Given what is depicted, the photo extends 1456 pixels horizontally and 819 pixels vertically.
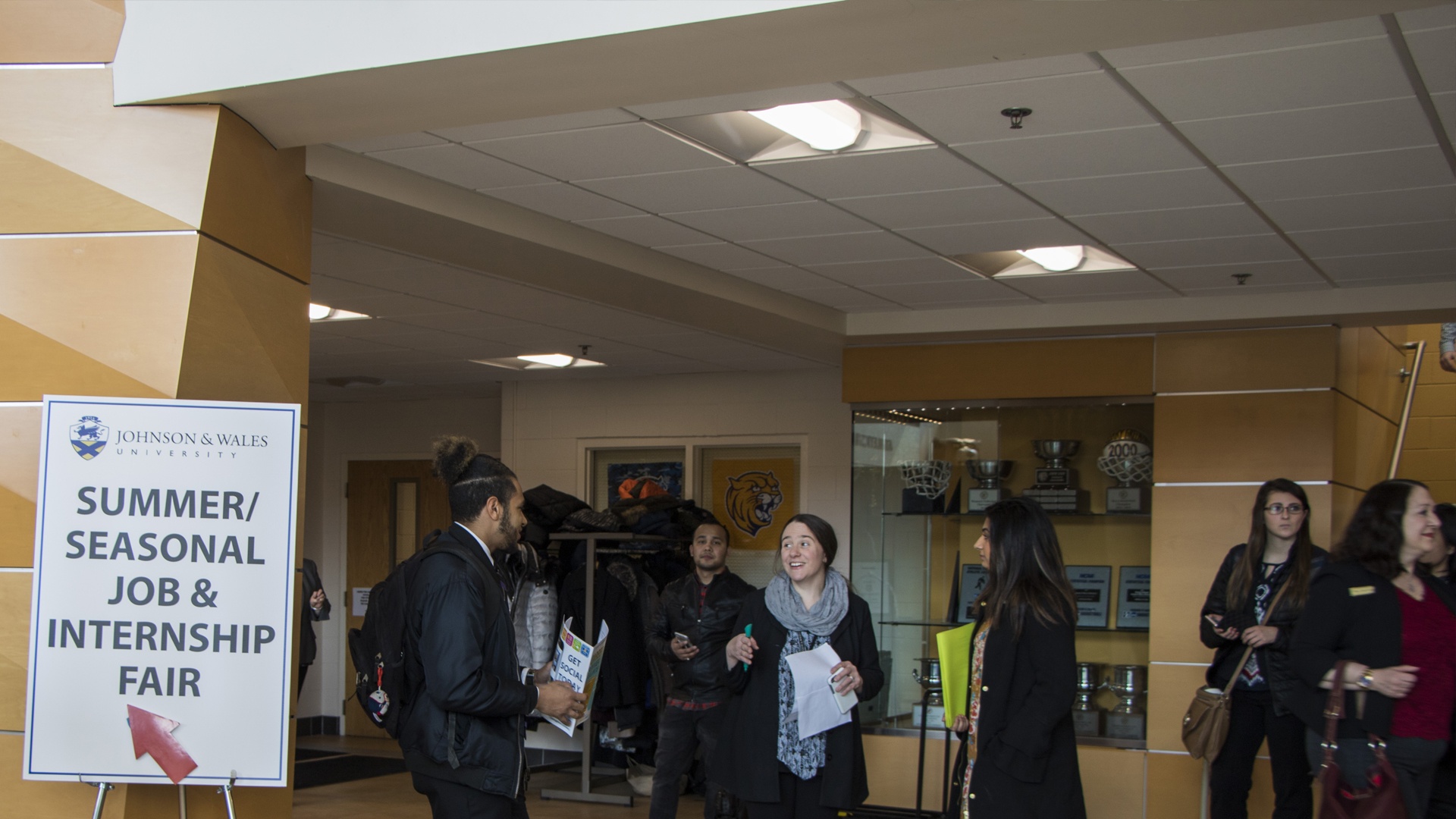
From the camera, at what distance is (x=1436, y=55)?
3064mm

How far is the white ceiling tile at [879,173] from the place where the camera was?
12.9ft

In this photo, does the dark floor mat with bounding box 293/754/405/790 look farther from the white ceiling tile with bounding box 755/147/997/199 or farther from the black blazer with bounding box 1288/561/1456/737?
the black blazer with bounding box 1288/561/1456/737

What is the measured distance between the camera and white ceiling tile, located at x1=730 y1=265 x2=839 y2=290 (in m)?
5.63

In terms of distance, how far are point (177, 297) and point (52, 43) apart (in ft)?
2.45

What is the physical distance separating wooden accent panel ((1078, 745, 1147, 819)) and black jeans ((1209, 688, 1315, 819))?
870mm

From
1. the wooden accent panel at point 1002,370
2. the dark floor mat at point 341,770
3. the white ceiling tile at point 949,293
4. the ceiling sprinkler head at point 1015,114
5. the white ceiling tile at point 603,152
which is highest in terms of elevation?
the ceiling sprinkler head at point 1015,114

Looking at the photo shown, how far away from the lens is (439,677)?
2986 millimetres

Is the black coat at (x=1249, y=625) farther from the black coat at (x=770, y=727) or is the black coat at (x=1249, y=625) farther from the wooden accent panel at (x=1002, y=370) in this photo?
the black coat at (x=770, y=727)

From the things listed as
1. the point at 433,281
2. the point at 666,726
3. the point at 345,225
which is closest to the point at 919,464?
the point at 666,726

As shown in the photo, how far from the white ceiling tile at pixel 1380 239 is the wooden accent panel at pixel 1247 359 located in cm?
102

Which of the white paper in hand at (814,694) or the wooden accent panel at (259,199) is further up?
the wooden accent panel at (259,199)

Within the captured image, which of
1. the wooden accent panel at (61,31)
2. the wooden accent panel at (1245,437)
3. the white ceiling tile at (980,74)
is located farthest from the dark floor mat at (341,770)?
the white ceiling tile at (980,74)

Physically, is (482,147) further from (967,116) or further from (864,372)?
(864,372)

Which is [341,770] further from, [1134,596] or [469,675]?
[469,675]
